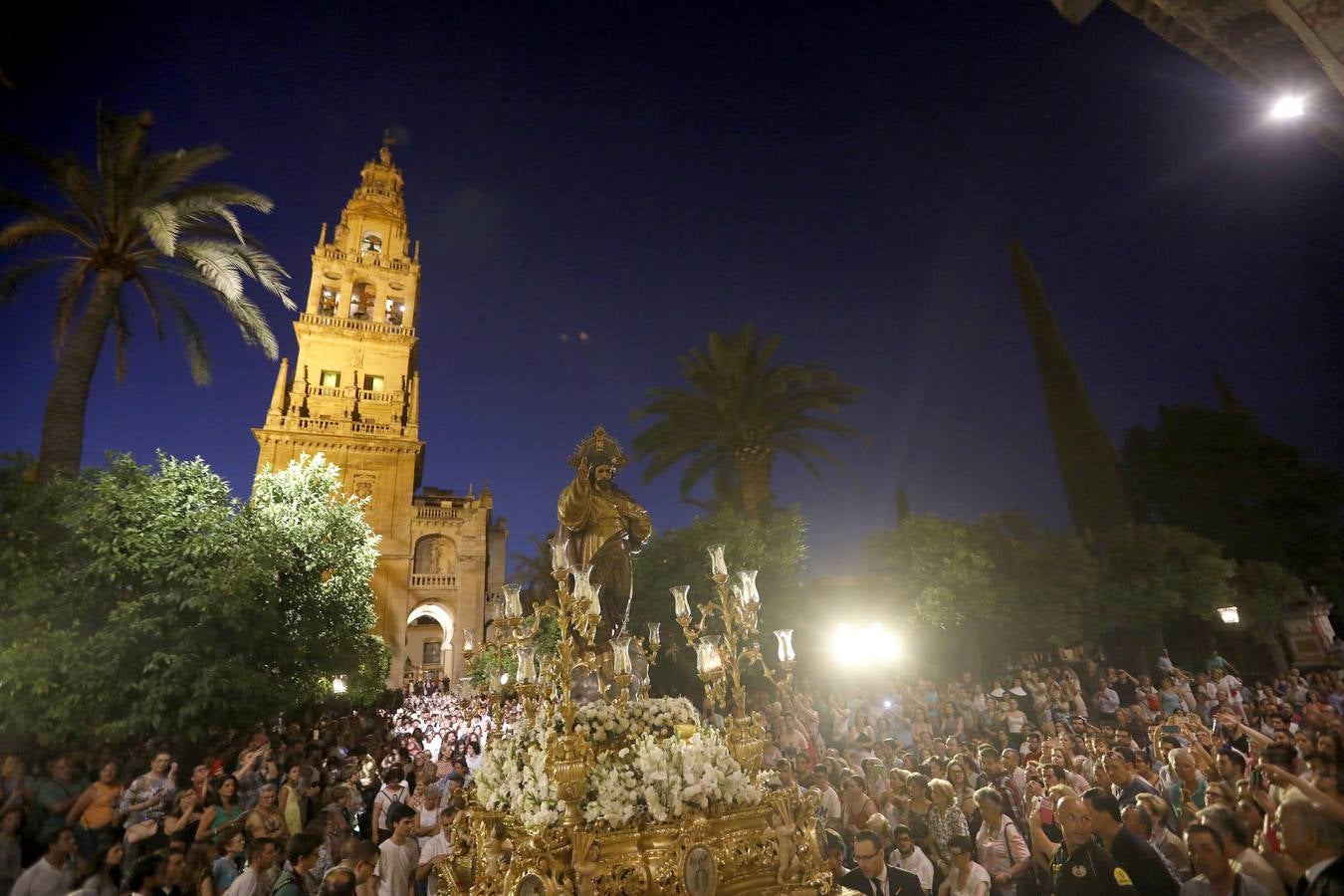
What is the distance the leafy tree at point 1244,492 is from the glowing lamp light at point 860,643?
64.4 ft

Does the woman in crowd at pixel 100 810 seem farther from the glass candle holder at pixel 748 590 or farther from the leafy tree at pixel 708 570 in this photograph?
the leafy tree at pixel 708 570

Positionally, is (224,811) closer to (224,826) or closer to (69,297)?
(224,826)

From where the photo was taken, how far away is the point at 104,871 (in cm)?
548

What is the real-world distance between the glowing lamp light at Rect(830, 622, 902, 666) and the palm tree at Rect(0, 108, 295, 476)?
20155mm

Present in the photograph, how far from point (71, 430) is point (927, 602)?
23358mm

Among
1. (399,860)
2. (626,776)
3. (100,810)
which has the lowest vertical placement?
(399,860)

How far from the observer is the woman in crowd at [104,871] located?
17.3ft

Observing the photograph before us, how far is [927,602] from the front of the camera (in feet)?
68.3

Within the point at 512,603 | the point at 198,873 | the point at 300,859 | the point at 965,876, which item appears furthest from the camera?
the point at 512,603

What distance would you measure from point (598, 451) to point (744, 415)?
14.2 m

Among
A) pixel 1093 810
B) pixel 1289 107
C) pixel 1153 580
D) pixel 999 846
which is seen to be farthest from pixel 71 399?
pixel 1153 580

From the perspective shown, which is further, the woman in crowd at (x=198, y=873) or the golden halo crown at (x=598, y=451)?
the golden halo crown at (x=598, y=451)

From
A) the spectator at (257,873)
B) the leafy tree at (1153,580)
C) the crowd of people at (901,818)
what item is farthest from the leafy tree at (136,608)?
the leafy tree at (1153,580)

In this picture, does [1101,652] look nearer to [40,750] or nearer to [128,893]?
[128,893]
